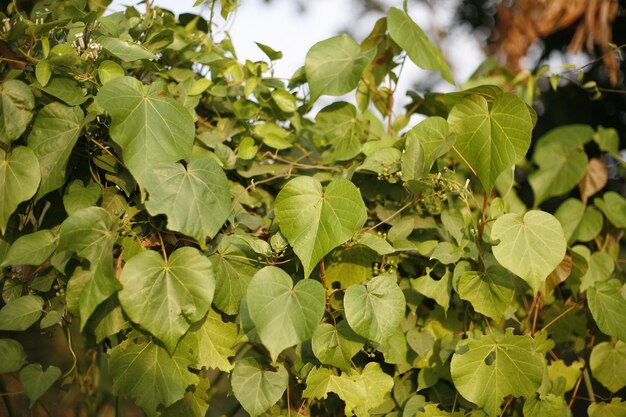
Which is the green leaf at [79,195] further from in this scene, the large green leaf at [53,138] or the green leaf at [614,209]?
the green leaf at [614,209]

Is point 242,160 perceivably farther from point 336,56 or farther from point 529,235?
point 529,235

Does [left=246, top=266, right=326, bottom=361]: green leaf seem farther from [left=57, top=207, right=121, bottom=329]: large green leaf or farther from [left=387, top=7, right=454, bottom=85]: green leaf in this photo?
[left=387, top=7, right=454, bottom=85]: green leaf

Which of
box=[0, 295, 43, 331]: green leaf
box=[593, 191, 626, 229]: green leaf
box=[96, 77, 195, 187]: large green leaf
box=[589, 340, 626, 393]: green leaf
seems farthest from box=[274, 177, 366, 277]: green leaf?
box=[593, 191, 626, 229]: green leaf

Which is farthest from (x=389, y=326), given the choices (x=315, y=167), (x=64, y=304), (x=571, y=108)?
(x=571, y=108)

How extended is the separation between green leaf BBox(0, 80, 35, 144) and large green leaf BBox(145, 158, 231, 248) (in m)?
0.32

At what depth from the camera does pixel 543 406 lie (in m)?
1.24

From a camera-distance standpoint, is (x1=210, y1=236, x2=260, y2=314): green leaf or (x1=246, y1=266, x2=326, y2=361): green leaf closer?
(x1=246, y1=266, x2=326, y2=361): green leaf

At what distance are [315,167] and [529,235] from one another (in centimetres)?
53

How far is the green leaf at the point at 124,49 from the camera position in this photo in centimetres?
111

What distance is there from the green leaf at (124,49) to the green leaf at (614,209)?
1.31 metres

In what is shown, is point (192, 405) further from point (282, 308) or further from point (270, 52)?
point (270, 52)

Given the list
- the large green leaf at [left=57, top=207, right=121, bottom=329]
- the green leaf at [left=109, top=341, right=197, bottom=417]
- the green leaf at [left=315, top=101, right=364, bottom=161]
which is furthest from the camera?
the green leaf at [left=315, top=101, right=364, bottom=161]

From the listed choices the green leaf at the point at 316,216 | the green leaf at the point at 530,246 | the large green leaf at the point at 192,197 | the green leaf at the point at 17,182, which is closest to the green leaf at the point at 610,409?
the green leaf at the point at 530,246

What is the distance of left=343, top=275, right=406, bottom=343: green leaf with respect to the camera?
106cm
